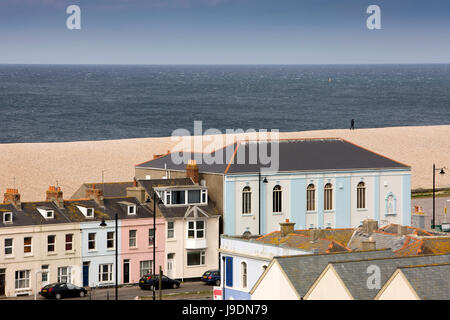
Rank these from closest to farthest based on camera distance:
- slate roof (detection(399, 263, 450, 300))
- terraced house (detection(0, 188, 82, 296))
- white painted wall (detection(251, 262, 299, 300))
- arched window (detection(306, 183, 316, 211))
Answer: slate roof (detection(399, 263, 450, 300)), white painted wall (detection(251, 262, 299, 300)), terraced house (detection(0, 188, 82, 296)), arched window (detection(306, 183, 316, 211))

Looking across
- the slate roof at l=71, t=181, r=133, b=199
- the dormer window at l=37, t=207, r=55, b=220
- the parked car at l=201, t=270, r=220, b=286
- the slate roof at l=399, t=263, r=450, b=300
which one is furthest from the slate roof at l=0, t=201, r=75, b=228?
the slate roof at l=399, t=263, r=450, b=300

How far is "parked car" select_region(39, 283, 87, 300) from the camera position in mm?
49156

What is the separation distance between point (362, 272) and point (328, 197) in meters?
34.0

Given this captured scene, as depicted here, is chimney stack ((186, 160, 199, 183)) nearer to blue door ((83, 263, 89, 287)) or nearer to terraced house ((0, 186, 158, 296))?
terraced house ((0, 186, 158, 296))

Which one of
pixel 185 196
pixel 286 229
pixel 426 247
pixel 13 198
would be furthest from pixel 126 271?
pixel 426 247

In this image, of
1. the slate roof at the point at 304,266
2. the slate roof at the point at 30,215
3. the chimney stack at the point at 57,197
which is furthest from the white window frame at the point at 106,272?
the slate roof at the point at 304,266

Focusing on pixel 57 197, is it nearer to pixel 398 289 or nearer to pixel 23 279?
pixel 23 279

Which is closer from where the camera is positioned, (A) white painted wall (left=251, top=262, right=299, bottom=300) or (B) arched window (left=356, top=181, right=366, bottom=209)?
(A) white painted wall (left=251, top=262, right=299, bottom=300)

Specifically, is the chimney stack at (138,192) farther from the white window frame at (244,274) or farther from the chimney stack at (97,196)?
the white window frame at (244,274)

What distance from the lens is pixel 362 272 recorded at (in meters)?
30.6

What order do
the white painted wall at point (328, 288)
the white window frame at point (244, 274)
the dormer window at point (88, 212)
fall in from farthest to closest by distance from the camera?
the dormer window at point (88, 212) < the white window frame at point (244, 274) < the white painted wall at point (328, 288)

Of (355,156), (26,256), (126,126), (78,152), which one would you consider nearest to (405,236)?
(26,256)

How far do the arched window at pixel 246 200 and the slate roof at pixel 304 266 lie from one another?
83.2 ft

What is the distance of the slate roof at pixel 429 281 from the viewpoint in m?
27.6
